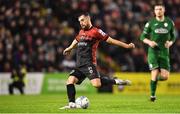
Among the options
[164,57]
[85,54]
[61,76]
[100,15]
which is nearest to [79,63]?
[85,54]

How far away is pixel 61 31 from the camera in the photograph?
2805 centimetres

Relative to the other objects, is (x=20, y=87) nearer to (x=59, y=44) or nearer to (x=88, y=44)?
(x=59, y=44)

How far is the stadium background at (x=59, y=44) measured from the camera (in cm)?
2661

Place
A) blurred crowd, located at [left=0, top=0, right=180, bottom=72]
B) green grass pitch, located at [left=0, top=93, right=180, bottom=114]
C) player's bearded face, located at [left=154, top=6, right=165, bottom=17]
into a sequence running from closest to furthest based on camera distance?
green grass pitch, located at [left=0, top=93, right=180, bottom=114], player's bearded face, located at [left=154, top=6, right=165, bottom=17], blurred crowd, located at [left=0, top=0, right=180, bottom=72]

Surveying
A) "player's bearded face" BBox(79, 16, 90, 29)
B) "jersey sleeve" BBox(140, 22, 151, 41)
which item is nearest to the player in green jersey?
"jersey sleeve" BBox(140, 22, 151, 41)

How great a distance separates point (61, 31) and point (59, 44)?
39.9 inches

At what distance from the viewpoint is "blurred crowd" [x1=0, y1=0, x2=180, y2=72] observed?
26.8 m

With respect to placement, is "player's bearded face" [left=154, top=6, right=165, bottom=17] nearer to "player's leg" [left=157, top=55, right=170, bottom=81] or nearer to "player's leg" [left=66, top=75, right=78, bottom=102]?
"player's leg" [left=157, top=55, right=170, bottom=81]

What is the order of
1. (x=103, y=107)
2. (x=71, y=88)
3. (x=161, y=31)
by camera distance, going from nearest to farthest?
(x=71, y=88), (x=103, y=107), (x=161, y=31)

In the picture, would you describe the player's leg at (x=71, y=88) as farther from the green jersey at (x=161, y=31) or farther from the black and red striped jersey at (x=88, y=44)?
the green jersey at (x=161, y=31)

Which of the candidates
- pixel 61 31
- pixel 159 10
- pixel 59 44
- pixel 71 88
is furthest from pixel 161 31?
pixel 61 31

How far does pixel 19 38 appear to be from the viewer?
87.8ft

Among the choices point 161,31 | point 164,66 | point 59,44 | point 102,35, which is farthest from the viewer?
point 59,44

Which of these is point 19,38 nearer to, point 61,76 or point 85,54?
point 61,76
